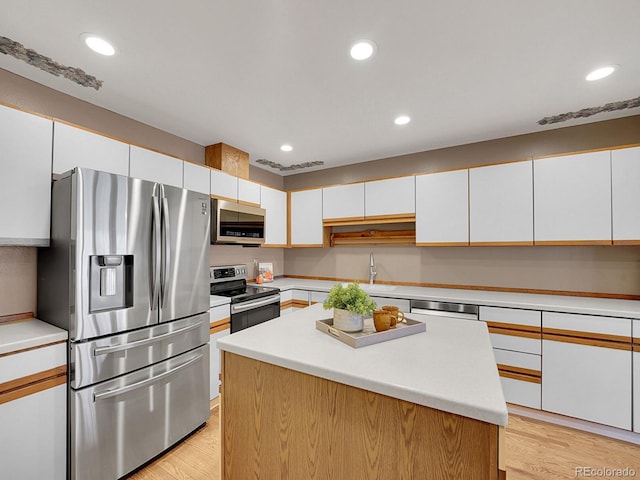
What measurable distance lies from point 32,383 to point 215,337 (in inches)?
45.8

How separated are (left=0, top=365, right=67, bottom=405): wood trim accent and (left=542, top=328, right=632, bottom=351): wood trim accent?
10.9 ft

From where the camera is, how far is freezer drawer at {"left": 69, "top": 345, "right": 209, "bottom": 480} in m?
1.60

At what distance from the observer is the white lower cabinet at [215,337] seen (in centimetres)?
243

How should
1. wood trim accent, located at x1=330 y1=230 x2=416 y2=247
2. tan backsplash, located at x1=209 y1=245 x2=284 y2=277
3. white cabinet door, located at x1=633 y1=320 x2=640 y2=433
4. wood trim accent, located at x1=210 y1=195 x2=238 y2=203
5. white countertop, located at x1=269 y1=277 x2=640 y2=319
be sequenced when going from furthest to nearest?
1. wood trim accent, located at x1=330 y1=230 x2=416 y2=247
2. tan backsplash, located at x1=209 y1=245 x2=284 y2=277
3. wood trim accent, located at x1=210 y1=195 x2=238 y2=203
4. white countertop, located at x1=269 y1=277 x2=640 y2=319
5. white cabinet door, located at x1=633 y1=320 x2=640 y2=433

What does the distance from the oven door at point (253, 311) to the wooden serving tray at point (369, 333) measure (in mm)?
1447

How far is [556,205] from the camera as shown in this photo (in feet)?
8.40

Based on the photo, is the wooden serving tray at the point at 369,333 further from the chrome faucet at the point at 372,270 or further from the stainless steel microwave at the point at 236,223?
the chrome faucet at the point at 372,270

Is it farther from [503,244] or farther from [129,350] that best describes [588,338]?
[129,350]

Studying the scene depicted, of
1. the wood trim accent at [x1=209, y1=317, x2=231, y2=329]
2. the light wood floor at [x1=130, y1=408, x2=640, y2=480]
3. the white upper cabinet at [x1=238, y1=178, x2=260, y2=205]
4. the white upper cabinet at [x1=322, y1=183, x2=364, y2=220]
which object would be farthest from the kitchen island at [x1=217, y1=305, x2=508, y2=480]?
the white upper cabinet at [x1=322, y1=183, x2=364, y2=220]

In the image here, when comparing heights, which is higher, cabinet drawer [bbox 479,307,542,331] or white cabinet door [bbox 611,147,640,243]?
white cabinet door [bbox 611,147,640,243]

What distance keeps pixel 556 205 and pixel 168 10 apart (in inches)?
125

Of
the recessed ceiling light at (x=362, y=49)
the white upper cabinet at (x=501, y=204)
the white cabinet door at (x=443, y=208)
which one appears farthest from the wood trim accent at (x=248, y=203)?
the white upper cabinet at (x=501, y=204)

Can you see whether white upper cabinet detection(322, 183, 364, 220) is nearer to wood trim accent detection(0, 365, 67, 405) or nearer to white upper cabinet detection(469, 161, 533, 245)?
white upper cabinet detection(469, 161, 533, 245)

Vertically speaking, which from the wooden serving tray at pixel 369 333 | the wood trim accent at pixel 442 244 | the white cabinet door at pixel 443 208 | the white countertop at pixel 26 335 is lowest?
the white countertop at pixel 26 335
